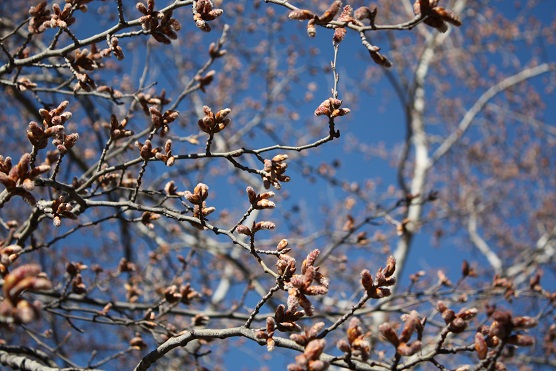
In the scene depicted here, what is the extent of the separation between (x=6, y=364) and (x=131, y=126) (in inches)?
104

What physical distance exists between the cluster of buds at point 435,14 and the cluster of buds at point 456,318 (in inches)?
38.5

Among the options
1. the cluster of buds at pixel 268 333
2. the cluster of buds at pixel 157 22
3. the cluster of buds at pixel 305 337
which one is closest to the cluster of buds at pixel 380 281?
the cluster of buds at pixel 305 337

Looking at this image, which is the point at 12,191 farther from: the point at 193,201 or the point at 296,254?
the point at 296,254

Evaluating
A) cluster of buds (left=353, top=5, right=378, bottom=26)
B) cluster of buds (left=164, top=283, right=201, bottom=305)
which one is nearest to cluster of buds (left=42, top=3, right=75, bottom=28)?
cluster of buds (left=353, top=5, right=378, bottom=26)

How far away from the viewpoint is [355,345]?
1423 millimetres

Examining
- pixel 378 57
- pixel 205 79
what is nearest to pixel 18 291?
pixel 378 57

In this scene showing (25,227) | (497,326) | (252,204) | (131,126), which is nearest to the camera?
(497,326)

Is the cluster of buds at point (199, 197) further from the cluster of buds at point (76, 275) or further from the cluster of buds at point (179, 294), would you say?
the cluster of buds at point (76, 275)

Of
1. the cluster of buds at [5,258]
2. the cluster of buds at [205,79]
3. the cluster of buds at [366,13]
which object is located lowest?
the cluster of buds at [5,258]

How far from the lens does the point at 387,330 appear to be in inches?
53.6

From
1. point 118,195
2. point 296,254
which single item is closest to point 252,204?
point 118,195

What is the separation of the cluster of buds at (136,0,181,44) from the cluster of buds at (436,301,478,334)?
164cm

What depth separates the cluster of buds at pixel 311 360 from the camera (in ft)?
4.25

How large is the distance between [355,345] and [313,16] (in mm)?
1240
